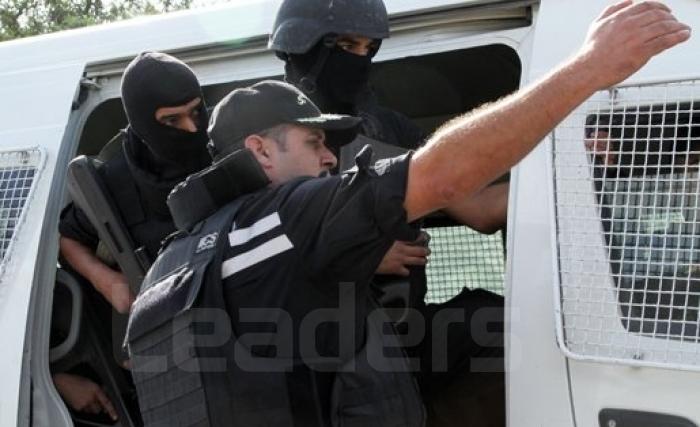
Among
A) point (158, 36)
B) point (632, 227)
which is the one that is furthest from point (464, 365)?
point (158, 36)

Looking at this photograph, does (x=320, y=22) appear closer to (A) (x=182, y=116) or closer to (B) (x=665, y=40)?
(A) (x=182, y=116)

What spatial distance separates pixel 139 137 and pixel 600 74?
1.75 m

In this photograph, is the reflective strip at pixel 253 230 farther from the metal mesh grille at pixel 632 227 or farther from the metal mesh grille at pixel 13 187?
the metal mesh grille at pixel 13 187

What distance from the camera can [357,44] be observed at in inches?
119

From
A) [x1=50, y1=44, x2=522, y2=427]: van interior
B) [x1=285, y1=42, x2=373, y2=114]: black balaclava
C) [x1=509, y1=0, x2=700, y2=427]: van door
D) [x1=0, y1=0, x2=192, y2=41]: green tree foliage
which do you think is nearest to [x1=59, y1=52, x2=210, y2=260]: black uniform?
[x1=50, y1=44, x2=522, y2=427]: van interior

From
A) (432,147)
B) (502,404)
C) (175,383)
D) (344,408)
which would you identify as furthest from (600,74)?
(502,404)

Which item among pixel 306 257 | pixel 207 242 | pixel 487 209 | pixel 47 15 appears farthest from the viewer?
pixel 47 15

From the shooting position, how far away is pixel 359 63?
3043 millimetres

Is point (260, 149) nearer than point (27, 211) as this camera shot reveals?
Yes

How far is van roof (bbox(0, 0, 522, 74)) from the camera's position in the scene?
3.01 m

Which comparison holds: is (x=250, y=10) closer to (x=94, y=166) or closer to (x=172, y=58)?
(x=172, y=58)

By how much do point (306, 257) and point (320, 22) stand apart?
3.76ft

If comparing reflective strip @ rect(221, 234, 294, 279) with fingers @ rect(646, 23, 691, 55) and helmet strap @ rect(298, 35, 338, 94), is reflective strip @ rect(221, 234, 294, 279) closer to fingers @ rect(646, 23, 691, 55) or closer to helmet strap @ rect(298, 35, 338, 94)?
fingers @ rect(646, 23, 691, 55)

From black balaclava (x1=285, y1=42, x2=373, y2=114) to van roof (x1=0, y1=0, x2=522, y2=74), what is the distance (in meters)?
0.14
